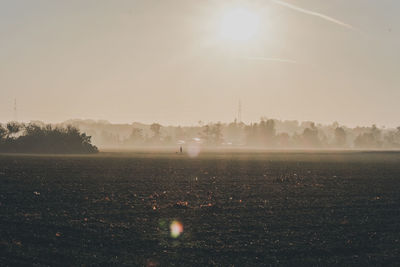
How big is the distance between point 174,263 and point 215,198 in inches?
474

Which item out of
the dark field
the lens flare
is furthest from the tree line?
the lens flare

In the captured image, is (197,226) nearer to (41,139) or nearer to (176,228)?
(176,228)

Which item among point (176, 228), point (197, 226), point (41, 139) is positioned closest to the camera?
point (176, 228)

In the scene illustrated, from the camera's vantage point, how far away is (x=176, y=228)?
15992 mm

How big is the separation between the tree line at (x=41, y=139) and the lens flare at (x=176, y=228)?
307ft

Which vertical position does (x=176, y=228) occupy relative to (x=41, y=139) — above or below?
below

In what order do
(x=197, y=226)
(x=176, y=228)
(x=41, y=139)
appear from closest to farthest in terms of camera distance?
(x=176, y=228) < (x=197, y=226) < (x=41, y=139)

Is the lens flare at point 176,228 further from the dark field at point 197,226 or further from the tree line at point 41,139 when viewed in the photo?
the tree line at point 41,139

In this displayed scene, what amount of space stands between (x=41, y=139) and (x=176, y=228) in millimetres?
100085

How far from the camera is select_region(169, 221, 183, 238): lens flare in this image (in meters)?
15.0

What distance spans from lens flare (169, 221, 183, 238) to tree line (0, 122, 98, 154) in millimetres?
93648

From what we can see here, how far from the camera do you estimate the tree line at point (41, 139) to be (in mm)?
101938

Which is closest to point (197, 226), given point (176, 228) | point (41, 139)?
point (176, 228)

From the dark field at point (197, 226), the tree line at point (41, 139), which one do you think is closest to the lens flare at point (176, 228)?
the dark field at point (197, 226)
